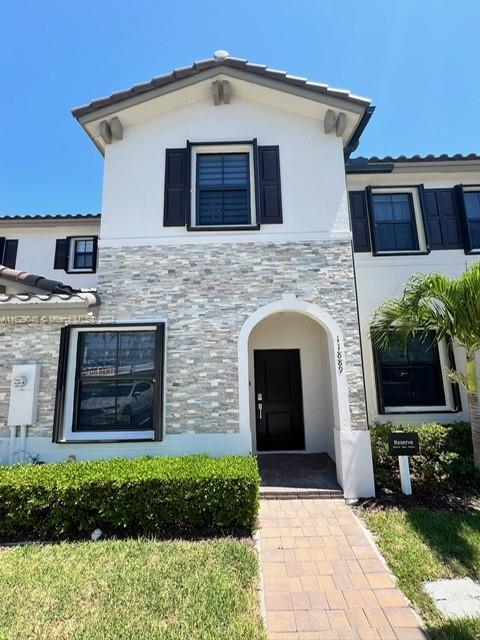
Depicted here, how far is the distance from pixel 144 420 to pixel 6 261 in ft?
29.6

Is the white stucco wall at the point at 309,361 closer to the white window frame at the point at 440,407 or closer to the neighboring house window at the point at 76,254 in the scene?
the white window frame at the point at 440,407

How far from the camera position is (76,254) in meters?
12.3

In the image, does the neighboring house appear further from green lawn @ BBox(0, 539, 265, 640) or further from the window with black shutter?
green lawn @ BBox(0, 539, 265, 640)

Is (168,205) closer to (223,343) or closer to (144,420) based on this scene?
(223,343)

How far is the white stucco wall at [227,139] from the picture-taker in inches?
293

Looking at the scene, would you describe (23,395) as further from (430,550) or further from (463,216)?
(463,216)

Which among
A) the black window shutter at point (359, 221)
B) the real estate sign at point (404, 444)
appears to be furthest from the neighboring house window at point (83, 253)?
the real estate sign at point (404, 444)

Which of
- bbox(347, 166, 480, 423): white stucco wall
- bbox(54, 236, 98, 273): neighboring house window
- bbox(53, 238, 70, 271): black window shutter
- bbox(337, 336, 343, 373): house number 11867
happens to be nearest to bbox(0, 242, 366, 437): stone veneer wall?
bbox(337, 336, 343, 373): house number 11867

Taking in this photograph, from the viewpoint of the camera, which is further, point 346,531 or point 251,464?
point 251,464

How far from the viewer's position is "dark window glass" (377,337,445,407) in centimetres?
811

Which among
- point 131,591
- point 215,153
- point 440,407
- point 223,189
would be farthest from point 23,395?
point 440,407

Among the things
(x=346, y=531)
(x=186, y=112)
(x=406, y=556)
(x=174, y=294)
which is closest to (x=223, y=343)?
(x=174, y=294)

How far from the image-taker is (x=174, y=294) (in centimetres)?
717

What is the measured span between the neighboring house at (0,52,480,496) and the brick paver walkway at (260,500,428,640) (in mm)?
1392
